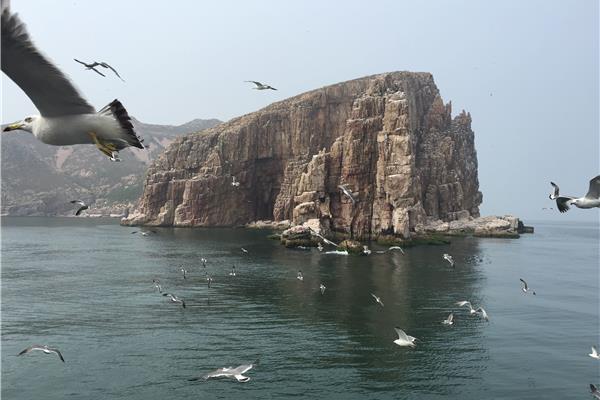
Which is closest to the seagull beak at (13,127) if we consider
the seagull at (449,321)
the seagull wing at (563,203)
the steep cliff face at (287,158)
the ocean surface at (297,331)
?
the seagull wing at (563,203)

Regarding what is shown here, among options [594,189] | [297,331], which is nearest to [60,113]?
[594,189]

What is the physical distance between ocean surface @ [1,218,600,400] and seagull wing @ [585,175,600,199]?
47.3 feet

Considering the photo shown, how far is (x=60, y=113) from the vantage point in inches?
181

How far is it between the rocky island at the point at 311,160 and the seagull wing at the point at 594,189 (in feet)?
315

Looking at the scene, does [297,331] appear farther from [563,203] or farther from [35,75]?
[35,75]

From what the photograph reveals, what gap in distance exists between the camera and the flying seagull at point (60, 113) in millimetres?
3969

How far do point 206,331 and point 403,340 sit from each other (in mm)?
14060

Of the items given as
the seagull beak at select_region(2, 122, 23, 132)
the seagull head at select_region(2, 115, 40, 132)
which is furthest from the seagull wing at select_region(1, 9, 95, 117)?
the seagull beak at select_region(2, 122, 23, 132)

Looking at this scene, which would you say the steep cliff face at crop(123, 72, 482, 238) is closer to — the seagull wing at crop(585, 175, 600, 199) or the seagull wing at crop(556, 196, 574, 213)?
Answer: the seagull wing at crop(556, 196, 574, 213)

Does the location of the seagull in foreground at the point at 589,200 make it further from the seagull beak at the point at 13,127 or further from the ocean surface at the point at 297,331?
the ocean surface at the point at 297,331

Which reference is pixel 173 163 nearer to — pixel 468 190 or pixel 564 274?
pixel 468 190

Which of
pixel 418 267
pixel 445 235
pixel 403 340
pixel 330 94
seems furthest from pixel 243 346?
pixel 330 94

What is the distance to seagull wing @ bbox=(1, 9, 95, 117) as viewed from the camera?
11.9 ft

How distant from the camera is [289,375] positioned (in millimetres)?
26609
